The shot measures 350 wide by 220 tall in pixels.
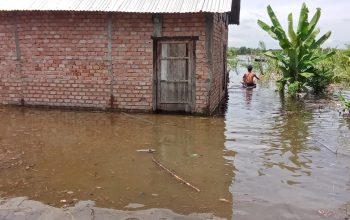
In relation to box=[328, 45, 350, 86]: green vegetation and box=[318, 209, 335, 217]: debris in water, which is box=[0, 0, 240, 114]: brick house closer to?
box=[318, 209, 335, 217]: debris in water

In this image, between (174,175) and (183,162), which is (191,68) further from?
(174,175)

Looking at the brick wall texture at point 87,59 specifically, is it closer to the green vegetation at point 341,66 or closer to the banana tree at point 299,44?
the banana tree at point 299,44

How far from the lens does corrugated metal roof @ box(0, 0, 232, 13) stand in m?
8.62

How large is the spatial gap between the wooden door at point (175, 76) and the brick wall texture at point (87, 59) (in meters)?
0.22

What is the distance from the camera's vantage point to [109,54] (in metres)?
9.47

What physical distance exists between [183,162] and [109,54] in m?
4.76

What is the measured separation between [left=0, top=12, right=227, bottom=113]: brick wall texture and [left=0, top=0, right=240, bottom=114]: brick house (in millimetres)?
24

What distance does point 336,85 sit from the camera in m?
17.5

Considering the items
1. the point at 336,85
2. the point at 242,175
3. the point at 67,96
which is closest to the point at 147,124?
the point at 67,96

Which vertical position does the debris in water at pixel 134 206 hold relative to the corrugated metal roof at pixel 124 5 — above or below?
below

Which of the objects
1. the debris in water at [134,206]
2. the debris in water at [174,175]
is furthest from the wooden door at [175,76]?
the debris in water at [134,206]

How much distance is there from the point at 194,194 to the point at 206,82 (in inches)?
199

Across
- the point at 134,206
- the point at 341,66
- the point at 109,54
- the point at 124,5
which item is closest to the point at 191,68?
the point at 109,54

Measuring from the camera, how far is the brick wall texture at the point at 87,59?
9219 mm
